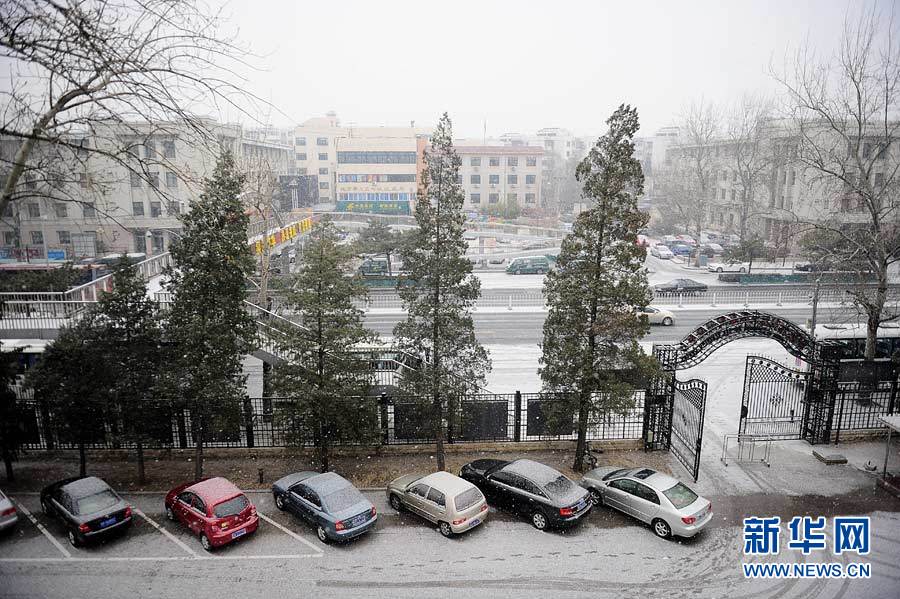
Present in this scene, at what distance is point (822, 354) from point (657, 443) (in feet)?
18.7

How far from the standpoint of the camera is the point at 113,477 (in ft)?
50.4

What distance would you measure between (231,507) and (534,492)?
663 cm

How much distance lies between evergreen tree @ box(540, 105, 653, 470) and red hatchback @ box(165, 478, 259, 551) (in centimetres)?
801

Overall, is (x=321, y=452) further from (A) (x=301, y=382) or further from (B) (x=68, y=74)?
(B) (x=68, y=74)

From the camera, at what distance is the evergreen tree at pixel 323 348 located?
552 inches

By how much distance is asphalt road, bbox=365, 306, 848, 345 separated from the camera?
30172 mm

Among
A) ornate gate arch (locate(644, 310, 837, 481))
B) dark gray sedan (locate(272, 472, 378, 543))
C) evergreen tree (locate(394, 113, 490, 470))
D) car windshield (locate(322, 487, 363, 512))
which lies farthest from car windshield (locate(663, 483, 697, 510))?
car windshield (locate(322, 487, 363, 512))

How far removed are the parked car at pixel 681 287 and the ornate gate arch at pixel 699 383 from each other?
2235 centimetres

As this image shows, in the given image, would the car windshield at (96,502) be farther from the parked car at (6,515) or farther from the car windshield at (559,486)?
the car windshield at (559,486)

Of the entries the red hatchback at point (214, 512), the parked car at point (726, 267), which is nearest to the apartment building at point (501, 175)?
the parked car at point (726, 267)

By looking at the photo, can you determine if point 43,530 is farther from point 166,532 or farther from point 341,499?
point 341,499

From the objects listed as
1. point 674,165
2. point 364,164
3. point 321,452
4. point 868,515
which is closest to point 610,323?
point 868,515

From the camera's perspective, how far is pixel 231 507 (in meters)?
11.9

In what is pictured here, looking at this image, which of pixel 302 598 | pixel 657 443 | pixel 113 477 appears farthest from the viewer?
pixel 657 443
